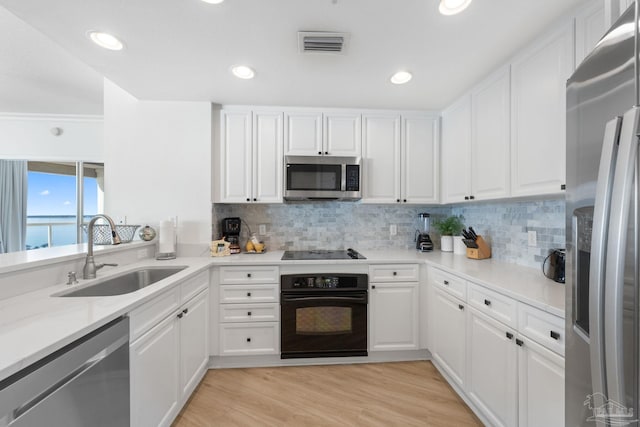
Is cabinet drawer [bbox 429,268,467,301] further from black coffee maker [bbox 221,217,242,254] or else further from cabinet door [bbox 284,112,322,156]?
black coffee maker [bbox 221,217,242,254]

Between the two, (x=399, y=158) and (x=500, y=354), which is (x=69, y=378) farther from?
(x=399, y=158)

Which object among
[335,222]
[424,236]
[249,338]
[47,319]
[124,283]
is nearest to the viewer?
[47,319]

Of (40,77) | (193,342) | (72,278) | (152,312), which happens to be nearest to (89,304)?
(152,312)

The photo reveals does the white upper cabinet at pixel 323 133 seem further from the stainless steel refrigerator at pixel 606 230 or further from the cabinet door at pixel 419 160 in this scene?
the stainless steel refrigerator at pixel 606 230

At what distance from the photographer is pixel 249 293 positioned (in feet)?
7.22

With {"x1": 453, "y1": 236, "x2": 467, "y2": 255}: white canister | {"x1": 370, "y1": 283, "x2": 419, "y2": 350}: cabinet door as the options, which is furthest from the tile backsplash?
{"x1": 370, "y1": 283, "x2": 419, "y2": 350}: cabinet door

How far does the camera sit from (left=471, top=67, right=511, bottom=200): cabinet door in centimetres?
176

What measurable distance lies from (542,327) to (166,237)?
2672mm

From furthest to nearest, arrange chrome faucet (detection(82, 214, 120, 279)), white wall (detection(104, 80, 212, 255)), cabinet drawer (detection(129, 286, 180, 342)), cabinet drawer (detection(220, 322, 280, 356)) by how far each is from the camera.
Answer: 1. white wall (detection(104, 80, 212, 255))
2. cabinet drawer (detection(220, 322, 280, 356))
3. chrome faucet (detection(82, 214, 120, 279))
4. cabinet drawer (detection(129, 286, 180, 342))

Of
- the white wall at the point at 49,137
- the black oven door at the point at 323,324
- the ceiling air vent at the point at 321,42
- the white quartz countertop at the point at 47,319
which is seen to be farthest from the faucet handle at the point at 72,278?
the white wall at the point at 49,137

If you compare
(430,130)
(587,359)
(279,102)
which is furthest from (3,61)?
(587,359)

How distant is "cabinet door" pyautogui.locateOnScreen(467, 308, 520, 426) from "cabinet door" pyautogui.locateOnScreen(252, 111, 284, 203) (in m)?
1.93

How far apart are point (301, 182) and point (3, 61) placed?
2.76 m

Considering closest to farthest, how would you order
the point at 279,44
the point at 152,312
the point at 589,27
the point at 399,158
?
the point at 589,27 < the point at 152,312 < the point at 279,44 < the point at 399,158
